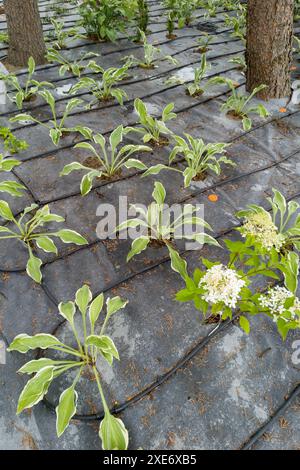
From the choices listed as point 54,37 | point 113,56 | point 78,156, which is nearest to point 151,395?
point 78,156

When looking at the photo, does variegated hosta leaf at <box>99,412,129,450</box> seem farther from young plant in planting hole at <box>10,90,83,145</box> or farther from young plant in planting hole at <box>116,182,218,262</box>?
young plant in planting hole at <box>10,90,83,145</box>

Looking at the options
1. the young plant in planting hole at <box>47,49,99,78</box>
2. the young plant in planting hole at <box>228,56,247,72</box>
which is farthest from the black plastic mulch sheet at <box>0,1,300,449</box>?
the young plant in planting hole at <box>228,56,247,72</box>

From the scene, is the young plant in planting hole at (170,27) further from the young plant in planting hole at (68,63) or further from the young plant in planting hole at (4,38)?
the young plant in planting hole at (4,38)

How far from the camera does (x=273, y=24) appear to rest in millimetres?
2918

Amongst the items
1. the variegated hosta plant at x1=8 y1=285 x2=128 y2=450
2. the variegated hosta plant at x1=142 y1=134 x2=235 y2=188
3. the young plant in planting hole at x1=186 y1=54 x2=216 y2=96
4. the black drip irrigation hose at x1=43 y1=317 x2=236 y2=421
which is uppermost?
the young plant in planting hole at x1=186 y1=54 x2=216 y2=96

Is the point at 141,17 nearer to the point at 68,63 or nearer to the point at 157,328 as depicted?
the point at 68,63

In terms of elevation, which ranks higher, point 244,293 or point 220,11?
point 220,11

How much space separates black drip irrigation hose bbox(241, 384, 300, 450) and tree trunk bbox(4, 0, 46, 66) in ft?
12.3

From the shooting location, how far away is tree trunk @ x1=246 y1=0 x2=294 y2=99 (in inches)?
114

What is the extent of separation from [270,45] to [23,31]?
92.4 inches

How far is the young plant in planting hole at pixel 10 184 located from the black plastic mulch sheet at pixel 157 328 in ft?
0.36

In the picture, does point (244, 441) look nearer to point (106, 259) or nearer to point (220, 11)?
point (106, 259)

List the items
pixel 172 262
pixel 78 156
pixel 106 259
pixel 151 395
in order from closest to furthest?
pixel 151 395 < pixel 172 262 < pixel 106 259 < pixel 78 156

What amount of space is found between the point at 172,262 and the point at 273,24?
2376 mm
